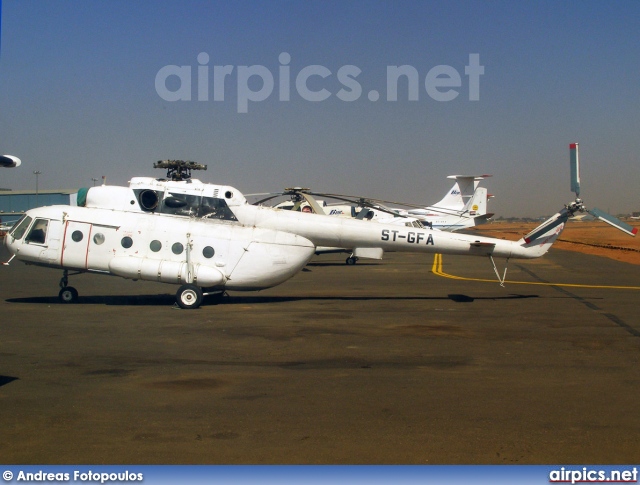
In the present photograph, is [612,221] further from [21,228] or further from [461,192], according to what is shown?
[461,192]

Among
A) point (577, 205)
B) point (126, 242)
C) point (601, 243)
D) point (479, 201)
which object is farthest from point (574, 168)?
point (601, 243)

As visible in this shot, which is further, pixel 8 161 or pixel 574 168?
pixel 574 168

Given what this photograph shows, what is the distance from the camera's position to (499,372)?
29.3 feet

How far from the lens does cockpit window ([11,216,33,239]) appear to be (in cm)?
1602

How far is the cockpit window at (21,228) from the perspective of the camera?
16.0 meters

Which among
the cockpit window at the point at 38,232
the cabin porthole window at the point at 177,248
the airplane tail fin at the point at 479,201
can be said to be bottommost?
the cabin porthole window at the point at 177,248

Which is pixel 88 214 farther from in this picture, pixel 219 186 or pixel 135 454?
pixel 135 454

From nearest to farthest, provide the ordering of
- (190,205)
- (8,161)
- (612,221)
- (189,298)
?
1. (8,161)
2. (189,298)
3. (190,205)
4. (612,221)

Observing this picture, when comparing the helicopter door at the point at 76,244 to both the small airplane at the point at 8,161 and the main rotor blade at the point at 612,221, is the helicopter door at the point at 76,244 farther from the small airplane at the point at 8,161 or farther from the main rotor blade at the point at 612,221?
the main rotor blade at the point at 612,221

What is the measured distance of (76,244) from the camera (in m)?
15.8

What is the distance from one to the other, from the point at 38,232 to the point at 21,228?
0.54 meters

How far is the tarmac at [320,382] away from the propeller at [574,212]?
2.03 m

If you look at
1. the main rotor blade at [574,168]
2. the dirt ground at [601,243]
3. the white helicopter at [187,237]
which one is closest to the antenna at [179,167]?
the white helicopter at [187,237]

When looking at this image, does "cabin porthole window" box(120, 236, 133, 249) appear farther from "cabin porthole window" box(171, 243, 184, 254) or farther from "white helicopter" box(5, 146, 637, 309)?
"cabin porthole window" box(171, 243, 184, 254)
